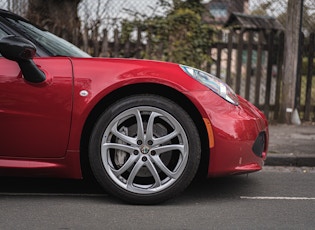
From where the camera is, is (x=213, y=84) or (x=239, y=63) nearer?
(x=213, y=84)

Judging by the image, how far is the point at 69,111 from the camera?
130 inches

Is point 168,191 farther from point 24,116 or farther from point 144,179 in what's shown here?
point 24,116

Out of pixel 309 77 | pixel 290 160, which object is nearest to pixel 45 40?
pixel 290 160

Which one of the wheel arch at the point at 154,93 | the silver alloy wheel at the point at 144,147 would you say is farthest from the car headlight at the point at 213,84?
the silver alloy wheel at the point at 144,147

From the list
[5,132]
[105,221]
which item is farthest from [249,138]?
[5,132]

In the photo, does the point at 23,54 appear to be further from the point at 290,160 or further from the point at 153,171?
the point at 290,160

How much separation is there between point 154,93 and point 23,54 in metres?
0.98

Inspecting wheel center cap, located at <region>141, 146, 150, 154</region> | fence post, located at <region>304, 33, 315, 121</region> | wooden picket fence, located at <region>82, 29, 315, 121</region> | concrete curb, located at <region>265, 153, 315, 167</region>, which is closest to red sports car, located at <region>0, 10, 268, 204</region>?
wheel center cap, located at <region>141, 146, 150, 154</region>

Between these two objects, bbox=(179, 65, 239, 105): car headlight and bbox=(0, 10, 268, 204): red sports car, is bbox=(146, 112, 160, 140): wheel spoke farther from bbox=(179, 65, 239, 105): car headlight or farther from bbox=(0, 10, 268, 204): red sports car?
bbox=(179, 65, 239, 105): car headlight

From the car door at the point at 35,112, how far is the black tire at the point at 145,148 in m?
0.26

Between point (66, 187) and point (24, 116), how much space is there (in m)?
0.92

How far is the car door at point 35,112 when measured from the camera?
329cm

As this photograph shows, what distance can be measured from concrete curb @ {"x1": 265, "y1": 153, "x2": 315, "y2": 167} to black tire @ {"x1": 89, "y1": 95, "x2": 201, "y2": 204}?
2147mm

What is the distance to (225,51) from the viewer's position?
7824 millimetres
